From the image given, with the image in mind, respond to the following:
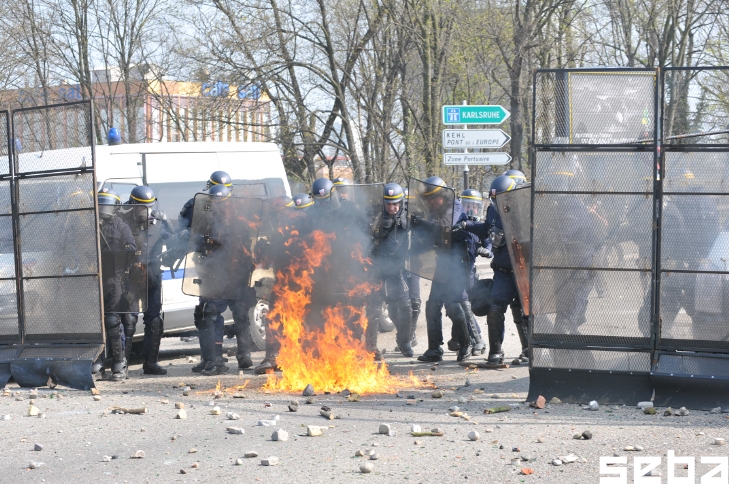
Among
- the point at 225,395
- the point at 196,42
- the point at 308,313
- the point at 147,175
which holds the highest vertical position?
the point at 196,42

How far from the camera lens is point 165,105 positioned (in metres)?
23.3

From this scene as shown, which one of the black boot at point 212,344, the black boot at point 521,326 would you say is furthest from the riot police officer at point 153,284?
the black boot at point 521,326

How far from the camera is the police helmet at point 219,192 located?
866cm

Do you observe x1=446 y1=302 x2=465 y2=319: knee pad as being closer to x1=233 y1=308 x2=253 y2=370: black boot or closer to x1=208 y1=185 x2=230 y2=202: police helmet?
x1=233 y1=308 x2=253 y2=370: black boot

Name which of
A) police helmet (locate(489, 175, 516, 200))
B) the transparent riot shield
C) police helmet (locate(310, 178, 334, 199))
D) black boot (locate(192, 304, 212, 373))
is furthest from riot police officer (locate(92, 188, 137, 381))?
police helmet (locate(489, 175, 516, 200))

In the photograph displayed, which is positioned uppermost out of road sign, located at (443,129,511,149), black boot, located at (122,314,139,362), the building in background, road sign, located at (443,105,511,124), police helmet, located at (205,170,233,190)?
the building in background

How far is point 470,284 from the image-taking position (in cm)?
919

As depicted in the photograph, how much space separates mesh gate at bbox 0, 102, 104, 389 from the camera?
791 cm

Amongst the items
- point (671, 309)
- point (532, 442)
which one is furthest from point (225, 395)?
point (671, 309)

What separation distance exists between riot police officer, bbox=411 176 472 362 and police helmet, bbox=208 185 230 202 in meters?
1.96

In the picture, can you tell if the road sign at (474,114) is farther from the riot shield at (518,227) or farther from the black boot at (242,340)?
the riot shield at (518,227)

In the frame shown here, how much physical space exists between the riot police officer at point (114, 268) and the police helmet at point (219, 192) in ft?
2.98

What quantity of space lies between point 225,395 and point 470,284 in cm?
307

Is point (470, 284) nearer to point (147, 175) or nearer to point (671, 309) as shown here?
point (671, 309)
